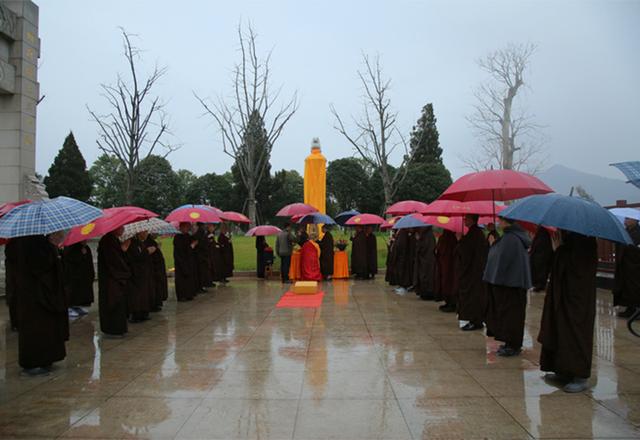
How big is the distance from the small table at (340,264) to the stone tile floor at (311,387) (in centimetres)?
703

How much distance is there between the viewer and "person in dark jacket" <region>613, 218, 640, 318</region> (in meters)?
8.88

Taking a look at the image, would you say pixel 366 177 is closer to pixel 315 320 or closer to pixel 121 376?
pixel 315 320

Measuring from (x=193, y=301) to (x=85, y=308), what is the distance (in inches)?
88.3

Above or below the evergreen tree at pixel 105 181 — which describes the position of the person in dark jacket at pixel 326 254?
below

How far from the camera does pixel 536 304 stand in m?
10.6

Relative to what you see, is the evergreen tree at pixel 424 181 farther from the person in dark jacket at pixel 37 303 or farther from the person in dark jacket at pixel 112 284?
the person in dark jacket at pixel 37 303

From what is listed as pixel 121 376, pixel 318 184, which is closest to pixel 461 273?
pixel 121 376

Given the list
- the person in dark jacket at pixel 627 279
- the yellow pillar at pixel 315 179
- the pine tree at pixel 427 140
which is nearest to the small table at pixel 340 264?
the yellow pillar at pixel 315 179

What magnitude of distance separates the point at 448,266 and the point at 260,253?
7675 millimetres

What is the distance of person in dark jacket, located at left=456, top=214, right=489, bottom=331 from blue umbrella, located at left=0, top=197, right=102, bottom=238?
17.2 ft

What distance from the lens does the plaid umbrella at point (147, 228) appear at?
8242mm

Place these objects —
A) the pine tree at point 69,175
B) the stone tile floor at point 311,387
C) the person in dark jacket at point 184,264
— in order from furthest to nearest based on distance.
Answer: the pine tree at point 69,175 → the person in dark jacket at point 184,264 → the stone tile floor at point 311,387

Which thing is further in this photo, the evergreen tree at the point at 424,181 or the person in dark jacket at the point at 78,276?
the evergreen tree at the point at 424,181

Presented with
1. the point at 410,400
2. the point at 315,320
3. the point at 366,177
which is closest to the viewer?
the point at 410,400
